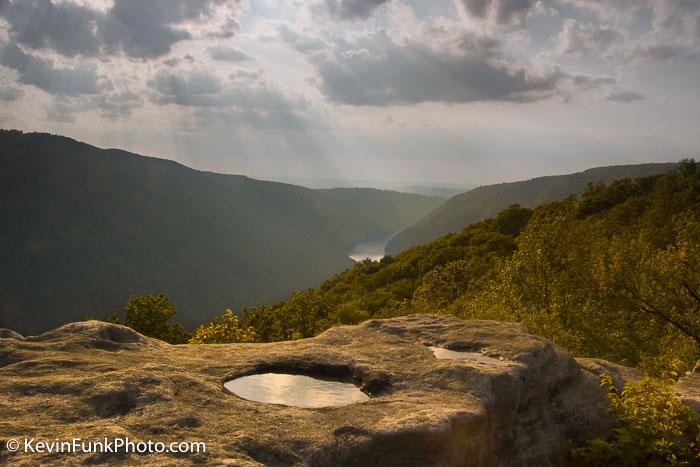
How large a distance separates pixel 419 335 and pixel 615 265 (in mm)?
19436

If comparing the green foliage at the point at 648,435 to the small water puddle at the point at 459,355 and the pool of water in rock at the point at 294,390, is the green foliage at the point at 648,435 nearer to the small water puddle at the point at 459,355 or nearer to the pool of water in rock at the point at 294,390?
the small water puddle at the point at 459,355

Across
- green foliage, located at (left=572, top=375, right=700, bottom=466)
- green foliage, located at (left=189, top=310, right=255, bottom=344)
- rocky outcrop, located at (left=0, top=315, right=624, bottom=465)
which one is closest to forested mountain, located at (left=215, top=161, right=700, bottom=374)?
green foliage, located at (left=189, top=310, right=255, bottom=344)

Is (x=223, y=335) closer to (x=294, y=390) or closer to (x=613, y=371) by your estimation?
(x=294, y=390)

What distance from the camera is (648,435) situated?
14750 millimetres

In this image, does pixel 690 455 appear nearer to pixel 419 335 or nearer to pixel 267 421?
pixel 419 335

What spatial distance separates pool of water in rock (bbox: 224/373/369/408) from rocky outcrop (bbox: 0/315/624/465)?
29cm

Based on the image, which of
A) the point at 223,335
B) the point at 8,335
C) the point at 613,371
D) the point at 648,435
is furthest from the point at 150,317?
the point at 648,435

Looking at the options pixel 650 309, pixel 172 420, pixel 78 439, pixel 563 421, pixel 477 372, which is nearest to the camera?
pixel 78 439

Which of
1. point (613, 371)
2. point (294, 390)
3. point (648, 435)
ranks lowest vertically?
point (648, 435)

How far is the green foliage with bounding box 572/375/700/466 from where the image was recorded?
14.1 metres

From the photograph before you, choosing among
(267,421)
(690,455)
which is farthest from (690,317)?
(267,421)

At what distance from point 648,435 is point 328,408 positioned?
9.59m

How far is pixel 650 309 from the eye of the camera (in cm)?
3077

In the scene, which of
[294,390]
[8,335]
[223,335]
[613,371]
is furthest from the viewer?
[223,335]
